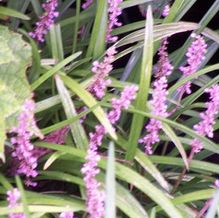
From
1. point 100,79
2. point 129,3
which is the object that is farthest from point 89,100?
point 129,3

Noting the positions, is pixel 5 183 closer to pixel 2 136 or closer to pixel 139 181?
pixel 2 136

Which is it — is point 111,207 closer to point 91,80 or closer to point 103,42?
point 91,80

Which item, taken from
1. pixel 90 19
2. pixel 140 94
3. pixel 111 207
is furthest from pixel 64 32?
pixel 111 207

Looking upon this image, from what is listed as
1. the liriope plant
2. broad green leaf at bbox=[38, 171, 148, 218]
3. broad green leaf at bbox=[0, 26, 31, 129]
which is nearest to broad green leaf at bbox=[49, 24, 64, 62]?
the liriope plant

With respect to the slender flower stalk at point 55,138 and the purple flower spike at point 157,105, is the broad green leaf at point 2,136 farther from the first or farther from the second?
the purple flower spike at point 157,105

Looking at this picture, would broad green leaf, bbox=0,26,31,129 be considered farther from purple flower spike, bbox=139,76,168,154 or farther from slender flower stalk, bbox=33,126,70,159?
purple flower spike, bbox=139,76,168,154

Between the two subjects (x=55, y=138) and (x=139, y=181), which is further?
(x=55, y=138)

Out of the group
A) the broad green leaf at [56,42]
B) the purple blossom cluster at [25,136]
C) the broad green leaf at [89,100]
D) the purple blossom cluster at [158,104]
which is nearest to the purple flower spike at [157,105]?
the purple blossom cluster at [158,104]
